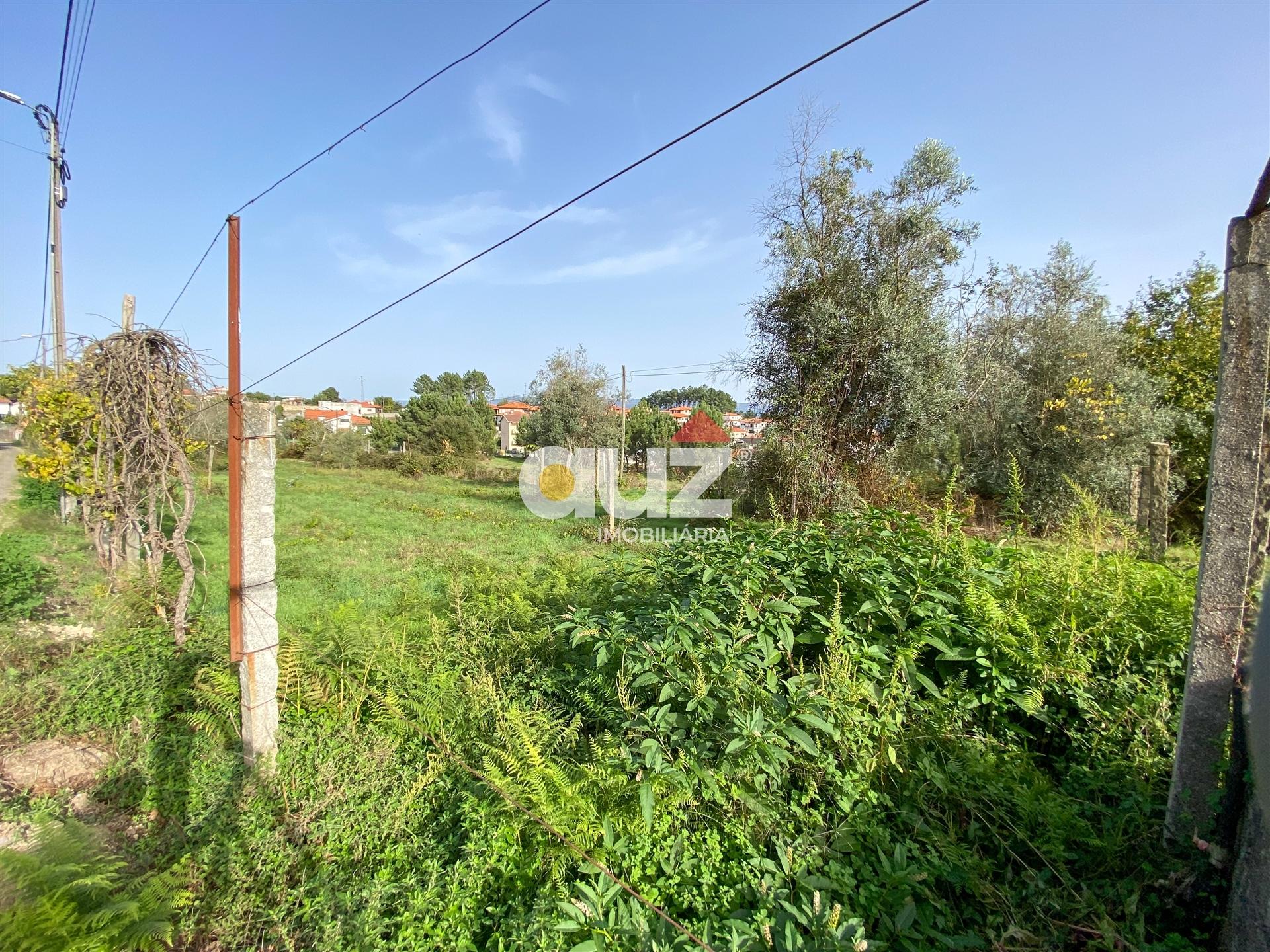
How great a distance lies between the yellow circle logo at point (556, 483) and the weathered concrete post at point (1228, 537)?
480 inches

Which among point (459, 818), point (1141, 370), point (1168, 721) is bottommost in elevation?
point (459, 818)

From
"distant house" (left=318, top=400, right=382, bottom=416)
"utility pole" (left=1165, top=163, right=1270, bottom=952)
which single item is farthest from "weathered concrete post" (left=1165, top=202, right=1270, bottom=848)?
"distant house" (left=318, top=400, right=382, bottom=416)

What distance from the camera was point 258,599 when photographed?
2.77 meters

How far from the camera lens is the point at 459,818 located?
241cm

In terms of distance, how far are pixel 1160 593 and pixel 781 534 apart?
6.26ft

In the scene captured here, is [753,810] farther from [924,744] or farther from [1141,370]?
[1141,370]

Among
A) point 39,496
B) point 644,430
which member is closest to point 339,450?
point 644,430

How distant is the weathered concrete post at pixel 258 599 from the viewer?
274 centimetres

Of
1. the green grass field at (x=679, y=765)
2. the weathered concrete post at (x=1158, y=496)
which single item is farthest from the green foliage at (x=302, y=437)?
the weathered concrete post at (x=1158, y=496)

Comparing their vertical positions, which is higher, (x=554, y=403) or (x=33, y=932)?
(x=554, y=403)

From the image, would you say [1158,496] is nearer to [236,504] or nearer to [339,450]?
[236,504]

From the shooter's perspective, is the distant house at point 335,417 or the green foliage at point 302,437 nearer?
the green foliage at point 302,437

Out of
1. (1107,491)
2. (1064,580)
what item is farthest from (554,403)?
(1064,580)

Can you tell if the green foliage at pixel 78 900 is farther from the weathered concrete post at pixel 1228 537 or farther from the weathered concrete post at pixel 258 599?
the weathered concrete post at pixel 1228 537
